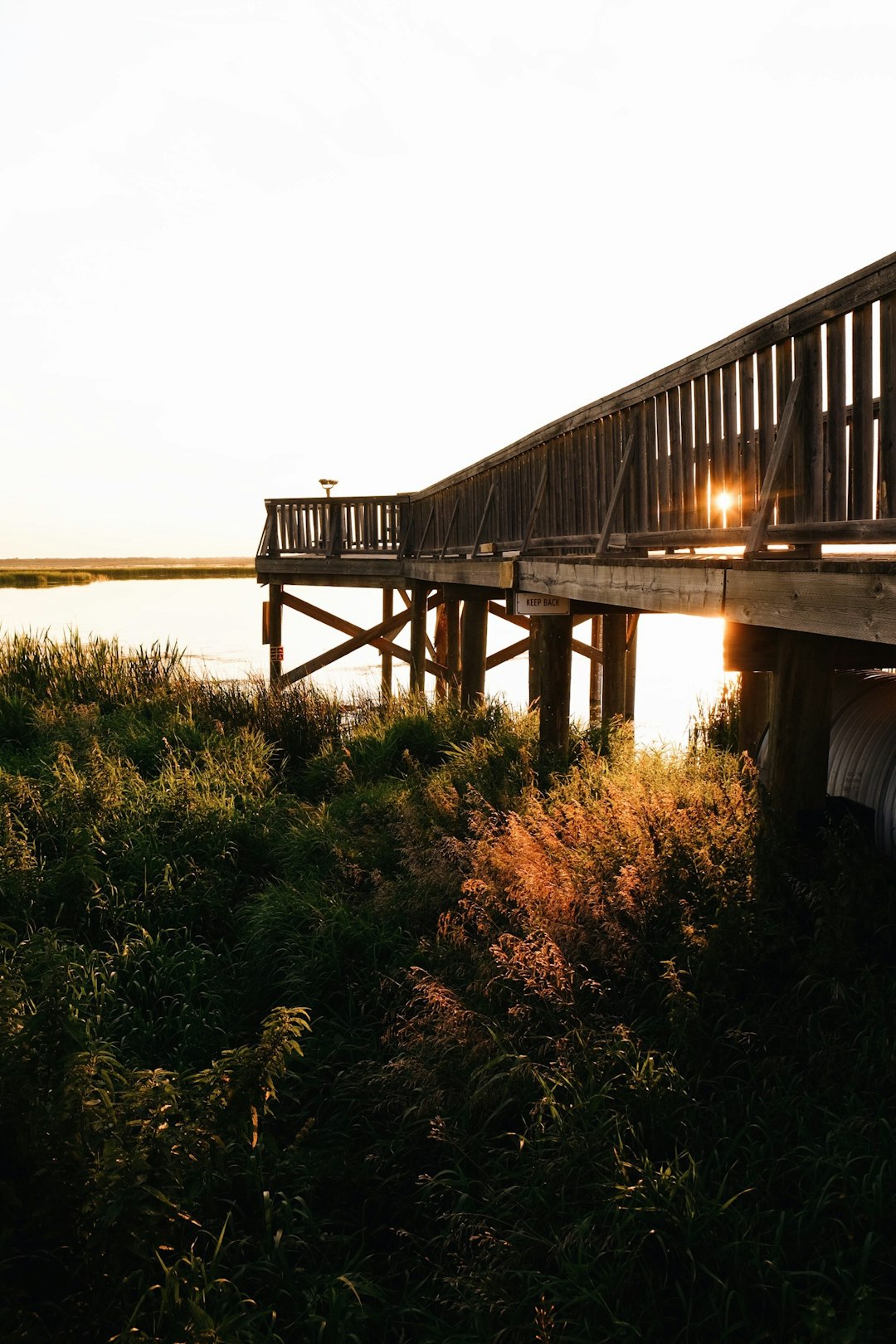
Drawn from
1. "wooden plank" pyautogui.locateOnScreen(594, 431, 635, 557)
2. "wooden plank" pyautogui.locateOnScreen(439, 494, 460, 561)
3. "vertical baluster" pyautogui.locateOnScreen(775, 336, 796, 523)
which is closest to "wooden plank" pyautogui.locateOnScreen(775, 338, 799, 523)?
"vertical baluster" pyautogui.locateOnScreen(775, 336, 796, 523)

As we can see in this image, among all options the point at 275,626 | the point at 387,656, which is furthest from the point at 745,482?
the point at 275,626

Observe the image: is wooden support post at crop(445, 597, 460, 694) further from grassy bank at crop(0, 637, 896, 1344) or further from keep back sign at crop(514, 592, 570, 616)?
grassy bank at crop(0, 637, 896, 1344)

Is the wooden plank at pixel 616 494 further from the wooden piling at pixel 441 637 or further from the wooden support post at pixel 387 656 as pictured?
the wooden piling at pixel 441 637

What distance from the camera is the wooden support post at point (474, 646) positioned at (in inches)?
474

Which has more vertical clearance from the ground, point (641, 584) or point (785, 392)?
point (785, 392)

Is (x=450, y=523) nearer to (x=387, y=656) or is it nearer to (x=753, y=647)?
(x=387, y=656)

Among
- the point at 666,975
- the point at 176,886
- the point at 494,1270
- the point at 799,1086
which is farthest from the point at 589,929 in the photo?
the point at 176,886

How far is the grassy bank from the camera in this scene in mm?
2943

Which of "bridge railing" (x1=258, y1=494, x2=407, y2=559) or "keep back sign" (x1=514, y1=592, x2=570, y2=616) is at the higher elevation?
"bridge railing" (x1=258, y1=494, x2=407, y2=559)

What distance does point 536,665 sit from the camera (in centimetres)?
876

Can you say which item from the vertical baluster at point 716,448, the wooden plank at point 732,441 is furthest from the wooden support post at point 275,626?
the wooden plank at point 732,441

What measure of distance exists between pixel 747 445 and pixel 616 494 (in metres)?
1.64

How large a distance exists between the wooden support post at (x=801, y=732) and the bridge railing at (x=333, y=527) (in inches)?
468

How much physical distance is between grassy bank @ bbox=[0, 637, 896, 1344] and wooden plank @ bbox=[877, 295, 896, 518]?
166 cm
